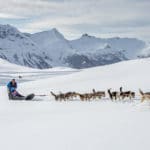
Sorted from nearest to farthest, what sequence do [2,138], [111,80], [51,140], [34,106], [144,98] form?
[51,140] < [2,138] < [144,98] < [34,106] < [111,80]

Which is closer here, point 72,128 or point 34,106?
point 72,128

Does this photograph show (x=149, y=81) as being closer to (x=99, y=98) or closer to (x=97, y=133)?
(x=99, y=98)

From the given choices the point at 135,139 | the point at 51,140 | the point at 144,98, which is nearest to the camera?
the point at 135,139

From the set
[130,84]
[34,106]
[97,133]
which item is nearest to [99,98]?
[34,106]

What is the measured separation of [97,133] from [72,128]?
1.17 m

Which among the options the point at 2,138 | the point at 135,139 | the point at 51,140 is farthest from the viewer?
the point at 2,138

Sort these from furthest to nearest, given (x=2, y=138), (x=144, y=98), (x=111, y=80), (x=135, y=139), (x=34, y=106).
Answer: (x=111, y=80) → (x=34, y=106) → (x=144, y=98) → (x=2, y=138) → (x=135, y=139)

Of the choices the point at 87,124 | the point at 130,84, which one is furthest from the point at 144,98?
the point at 130,84

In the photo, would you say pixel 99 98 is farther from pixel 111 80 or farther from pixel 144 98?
pixel 111 80

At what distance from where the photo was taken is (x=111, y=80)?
29.3 m

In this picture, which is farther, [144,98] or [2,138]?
[144,98]

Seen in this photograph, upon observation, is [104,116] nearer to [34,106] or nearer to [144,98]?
[144,98]

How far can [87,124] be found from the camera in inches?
444

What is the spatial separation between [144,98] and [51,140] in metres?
6.31
